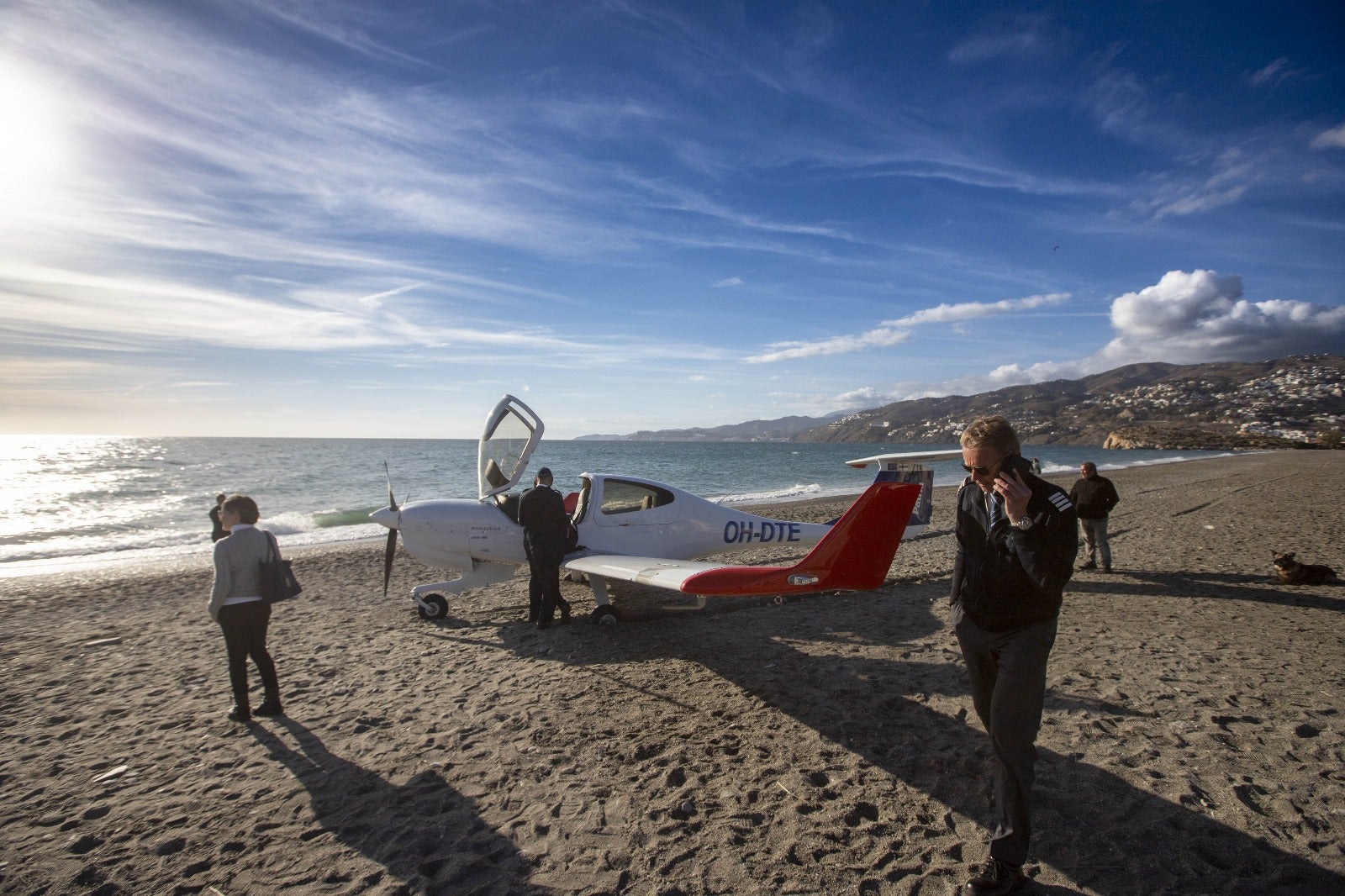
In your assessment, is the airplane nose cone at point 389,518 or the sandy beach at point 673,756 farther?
the airplane nose cone at point 389,518

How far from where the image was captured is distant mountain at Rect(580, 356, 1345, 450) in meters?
98.8

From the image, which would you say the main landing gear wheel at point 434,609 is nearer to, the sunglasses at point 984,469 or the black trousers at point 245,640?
the black trousers at point 245,640

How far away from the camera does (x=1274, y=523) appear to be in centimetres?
1395

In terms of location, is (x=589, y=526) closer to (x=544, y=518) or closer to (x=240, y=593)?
(x=544, y=518)

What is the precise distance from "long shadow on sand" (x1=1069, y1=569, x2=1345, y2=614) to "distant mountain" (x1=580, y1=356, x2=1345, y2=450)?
244 feet

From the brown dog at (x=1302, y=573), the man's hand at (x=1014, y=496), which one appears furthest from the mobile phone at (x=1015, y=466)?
the brown dog at (x=1302, y=573)

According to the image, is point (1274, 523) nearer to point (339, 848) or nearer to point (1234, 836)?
point (1234, 836)

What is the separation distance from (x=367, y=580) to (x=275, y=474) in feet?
124

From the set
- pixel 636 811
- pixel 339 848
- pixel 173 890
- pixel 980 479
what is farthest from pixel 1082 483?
pixel 173 890

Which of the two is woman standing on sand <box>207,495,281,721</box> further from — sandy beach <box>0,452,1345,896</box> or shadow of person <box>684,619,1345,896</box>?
shadow of person <box>684,619,1345,896</box>

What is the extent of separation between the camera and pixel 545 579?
295 inches

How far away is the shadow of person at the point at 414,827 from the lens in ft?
10.1

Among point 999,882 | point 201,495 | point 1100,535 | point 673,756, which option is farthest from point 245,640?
point 201,495

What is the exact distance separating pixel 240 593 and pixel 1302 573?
1281cm
